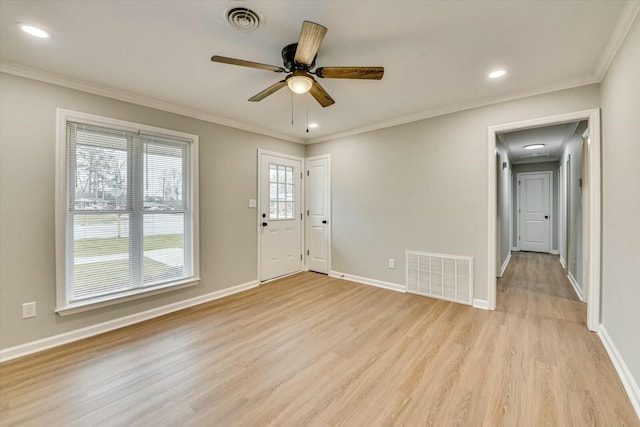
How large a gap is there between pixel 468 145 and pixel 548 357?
2281mm

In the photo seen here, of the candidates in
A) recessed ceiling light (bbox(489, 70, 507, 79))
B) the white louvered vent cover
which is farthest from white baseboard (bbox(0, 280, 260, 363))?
recessed ceiling light (bbox(489, 70, 507, 79))

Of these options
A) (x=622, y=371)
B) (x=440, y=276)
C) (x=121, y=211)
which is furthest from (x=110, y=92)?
(x=622, y=371)

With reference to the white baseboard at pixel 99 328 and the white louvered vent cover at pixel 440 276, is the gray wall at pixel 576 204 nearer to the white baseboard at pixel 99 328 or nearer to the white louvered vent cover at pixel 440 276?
the white louvered vent cover at pixel 440 276

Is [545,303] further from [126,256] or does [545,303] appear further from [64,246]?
[64,246]

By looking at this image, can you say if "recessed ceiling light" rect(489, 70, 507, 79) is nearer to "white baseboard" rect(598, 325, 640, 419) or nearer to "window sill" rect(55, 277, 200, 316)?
"white baseboard" rect(598, 325, 640, 419)

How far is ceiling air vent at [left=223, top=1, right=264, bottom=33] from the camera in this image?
167 cm

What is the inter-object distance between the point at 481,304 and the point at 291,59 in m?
3.35

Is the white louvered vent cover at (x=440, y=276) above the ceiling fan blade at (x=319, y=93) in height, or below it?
below

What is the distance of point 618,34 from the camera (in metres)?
1.90

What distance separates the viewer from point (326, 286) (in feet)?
13.5

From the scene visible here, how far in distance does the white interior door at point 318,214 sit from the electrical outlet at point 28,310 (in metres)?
3.52

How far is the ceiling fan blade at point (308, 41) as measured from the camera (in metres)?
1.54

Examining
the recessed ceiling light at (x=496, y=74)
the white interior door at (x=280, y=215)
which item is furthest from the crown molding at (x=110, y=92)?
the recessed ceiling light at (x=496, y=74)

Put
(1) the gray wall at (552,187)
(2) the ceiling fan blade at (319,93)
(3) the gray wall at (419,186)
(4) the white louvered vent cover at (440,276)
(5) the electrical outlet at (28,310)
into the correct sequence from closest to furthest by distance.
→ (2) the ceiling fan blade at (319,93), (5) the electrical outlet at (28,310), (3) the gray wall at (419,186), (4) the white louvered vent cover at (440,276), (1) the gray wall at (552,187)
